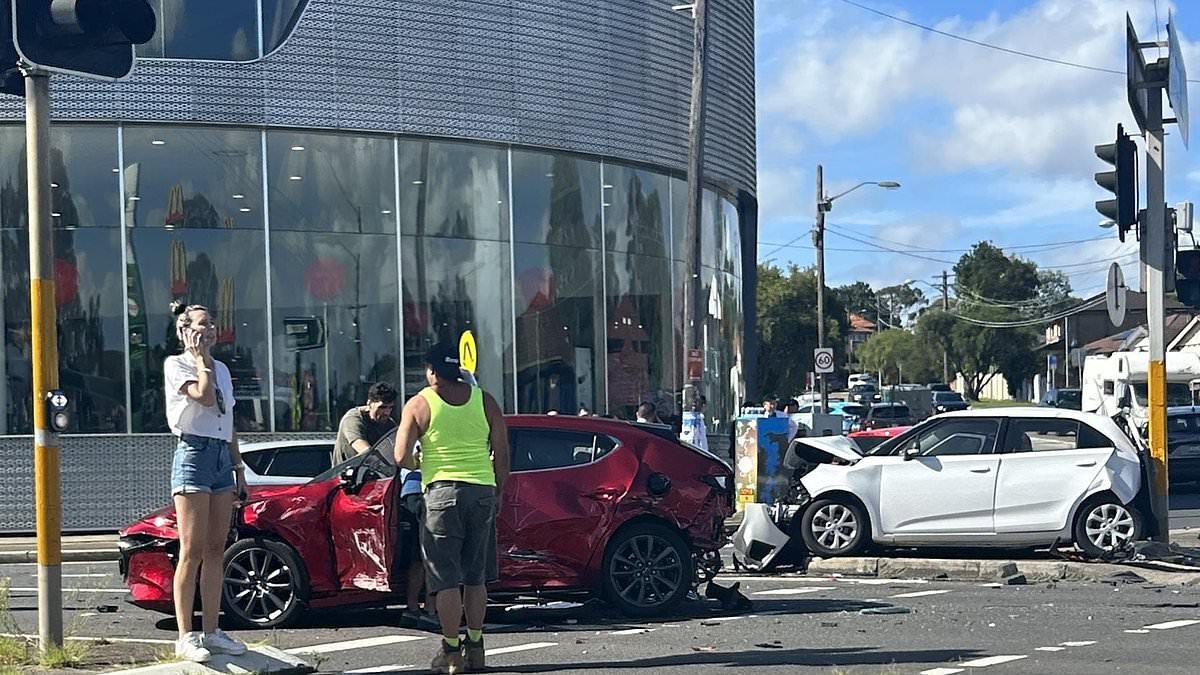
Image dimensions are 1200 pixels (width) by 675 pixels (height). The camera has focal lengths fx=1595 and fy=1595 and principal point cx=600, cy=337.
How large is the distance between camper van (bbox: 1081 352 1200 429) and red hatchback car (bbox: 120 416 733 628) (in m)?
18.6

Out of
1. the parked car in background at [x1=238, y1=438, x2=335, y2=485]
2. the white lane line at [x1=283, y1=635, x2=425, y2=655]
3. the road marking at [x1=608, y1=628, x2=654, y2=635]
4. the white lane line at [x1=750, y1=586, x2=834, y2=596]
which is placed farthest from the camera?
the parked car in background at [x1=238, y1=438, x2=335, y2=485]

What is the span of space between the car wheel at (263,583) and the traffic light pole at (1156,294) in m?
7.95

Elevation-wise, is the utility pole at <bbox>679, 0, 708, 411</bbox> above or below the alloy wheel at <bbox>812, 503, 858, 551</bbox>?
above

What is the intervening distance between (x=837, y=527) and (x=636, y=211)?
11.8 meters

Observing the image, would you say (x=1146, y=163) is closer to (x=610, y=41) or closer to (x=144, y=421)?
(x=610, y=41)

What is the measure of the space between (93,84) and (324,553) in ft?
42.8

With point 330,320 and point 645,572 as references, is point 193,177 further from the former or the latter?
point 645,572

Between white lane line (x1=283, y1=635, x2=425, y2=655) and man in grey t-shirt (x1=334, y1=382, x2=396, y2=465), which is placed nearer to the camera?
white lane line (x1=283, y1=635, x2=425, y2=655)

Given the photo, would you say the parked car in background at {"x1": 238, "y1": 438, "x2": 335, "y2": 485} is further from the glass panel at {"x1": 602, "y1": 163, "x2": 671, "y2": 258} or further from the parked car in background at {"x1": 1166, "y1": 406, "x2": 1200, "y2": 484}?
the parked car in background at {"x1": 1166, "y1": 406, "x2": 1200, "y2": 484}

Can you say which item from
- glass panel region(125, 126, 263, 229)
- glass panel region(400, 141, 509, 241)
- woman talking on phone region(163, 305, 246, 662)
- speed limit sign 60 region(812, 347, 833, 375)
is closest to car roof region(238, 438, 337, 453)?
woman talking on phone region(163, 305, 246, 662)

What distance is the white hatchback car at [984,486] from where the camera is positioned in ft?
47.8

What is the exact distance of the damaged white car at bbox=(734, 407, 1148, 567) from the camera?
47.6 ft

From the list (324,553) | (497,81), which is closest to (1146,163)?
(324,553)

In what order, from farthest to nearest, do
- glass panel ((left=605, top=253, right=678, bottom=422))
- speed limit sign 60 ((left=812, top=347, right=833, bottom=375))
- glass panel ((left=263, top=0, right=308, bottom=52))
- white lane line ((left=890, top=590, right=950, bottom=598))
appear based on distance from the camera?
speed limit sign 60 ((left=812, top=347, right=833, bottom=375)) → glass panel ((left=605, top=253, right=678, bottom=422)) → glass panel ((left=263, top=0, right=308, bottom=52)) → white lane line ((left=890, top=590, right=950, bottom=598))
